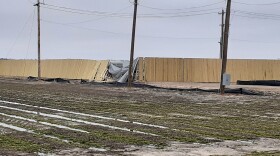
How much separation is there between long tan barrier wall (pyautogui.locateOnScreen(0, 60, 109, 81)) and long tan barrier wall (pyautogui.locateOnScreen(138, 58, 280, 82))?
21.1 ft

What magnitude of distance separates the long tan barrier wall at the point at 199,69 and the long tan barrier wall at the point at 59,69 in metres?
6.42

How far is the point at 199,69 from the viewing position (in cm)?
5016

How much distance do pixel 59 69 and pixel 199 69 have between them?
64.8ft

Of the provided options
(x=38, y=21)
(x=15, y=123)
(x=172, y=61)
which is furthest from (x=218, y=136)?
(x=38, y=21)

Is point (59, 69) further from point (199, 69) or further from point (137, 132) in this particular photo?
point (137, 132)

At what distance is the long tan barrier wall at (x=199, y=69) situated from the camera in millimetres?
48562

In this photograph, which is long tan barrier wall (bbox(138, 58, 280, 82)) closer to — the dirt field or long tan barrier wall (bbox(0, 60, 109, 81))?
long tan barrier wall (bbox(0, 60, 109, 81))

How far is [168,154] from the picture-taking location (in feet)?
29.6

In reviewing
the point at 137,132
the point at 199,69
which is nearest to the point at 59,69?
the point at 199,69

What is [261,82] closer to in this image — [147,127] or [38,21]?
[38,21]

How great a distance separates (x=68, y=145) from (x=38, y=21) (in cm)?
4829

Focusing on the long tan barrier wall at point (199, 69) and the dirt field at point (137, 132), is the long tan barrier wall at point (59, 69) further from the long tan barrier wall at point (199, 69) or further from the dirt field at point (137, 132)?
the dirt field at point (137, 132)

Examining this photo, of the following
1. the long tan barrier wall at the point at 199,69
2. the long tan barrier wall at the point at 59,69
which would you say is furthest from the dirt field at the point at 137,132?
the long tan barrier wall at the point at 59,69

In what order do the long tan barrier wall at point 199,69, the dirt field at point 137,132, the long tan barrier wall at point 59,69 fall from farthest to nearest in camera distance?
the long tan barrier wall at point 59,69
the long tan barrier wall at point 199,69
the dirt field at point 137,132
